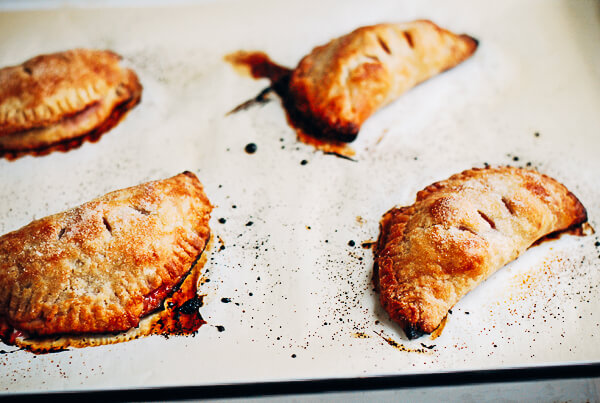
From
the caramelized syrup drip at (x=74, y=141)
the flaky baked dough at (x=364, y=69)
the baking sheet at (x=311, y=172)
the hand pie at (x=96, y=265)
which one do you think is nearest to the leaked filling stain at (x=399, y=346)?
the baking sheet at (x=311, y=172)

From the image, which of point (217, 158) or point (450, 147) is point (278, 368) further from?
point (450, 147)

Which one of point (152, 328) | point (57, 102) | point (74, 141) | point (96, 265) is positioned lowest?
point (152, 328)

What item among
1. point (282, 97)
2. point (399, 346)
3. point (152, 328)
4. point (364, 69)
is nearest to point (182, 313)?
point (152, 328)

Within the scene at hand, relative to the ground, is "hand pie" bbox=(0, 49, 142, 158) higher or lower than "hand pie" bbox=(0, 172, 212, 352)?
higher

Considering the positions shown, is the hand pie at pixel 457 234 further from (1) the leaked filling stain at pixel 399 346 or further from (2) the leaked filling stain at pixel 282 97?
(2) the leaked filling stain at pixel 282 97

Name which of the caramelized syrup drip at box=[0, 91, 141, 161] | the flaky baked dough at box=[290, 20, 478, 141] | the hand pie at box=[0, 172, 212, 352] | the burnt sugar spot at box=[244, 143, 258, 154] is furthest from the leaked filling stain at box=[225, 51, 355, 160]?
the hand pie at box=[0, 172, 212, 352]

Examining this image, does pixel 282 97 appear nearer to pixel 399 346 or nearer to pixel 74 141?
pixel 74 141

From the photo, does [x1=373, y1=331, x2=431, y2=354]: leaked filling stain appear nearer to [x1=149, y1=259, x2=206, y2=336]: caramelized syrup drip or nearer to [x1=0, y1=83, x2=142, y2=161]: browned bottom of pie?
[x1=149, y1=259, x2=206, y2=336]: caramelized syrup drip
